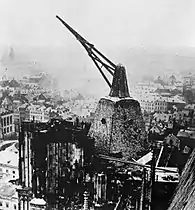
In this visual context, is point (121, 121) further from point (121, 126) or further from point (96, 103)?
point (96, 103)

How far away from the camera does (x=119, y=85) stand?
2.18 m

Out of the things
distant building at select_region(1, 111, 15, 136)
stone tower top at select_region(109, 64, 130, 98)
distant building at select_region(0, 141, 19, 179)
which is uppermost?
stone tower top at select_region(109, 64, 130, 98)

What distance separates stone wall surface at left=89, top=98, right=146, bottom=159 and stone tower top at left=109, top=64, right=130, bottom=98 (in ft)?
A: 0.13

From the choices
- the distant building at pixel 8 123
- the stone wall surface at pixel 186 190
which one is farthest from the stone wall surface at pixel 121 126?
the distant building at pixel 8 123

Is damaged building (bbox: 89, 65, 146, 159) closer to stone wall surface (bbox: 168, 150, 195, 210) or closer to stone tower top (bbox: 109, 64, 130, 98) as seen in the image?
stone tower top (bbox: 109, 64, 130, 98)

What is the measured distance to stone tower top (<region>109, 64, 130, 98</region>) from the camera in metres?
2.17

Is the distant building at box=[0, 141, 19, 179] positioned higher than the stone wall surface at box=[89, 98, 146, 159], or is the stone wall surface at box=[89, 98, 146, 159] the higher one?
the stone wall surface at box=[89, 98, 146, 159]

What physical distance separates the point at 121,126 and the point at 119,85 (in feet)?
0.77

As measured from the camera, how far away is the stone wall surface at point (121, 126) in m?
2.18

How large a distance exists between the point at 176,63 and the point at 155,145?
48 cm

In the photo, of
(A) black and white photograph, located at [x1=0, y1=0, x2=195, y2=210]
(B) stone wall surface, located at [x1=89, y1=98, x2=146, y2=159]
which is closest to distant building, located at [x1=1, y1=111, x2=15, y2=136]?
(A) black and white photograph, located at [x1=0, y1=0, x2=195, y2=210]

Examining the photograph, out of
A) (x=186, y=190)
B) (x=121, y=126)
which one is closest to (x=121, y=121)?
(x=121, y=126)

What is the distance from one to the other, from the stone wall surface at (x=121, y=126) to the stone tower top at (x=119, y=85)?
1.5 inches

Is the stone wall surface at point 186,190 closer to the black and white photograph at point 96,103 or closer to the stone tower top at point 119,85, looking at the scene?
the black and white photograph at point 96,103
